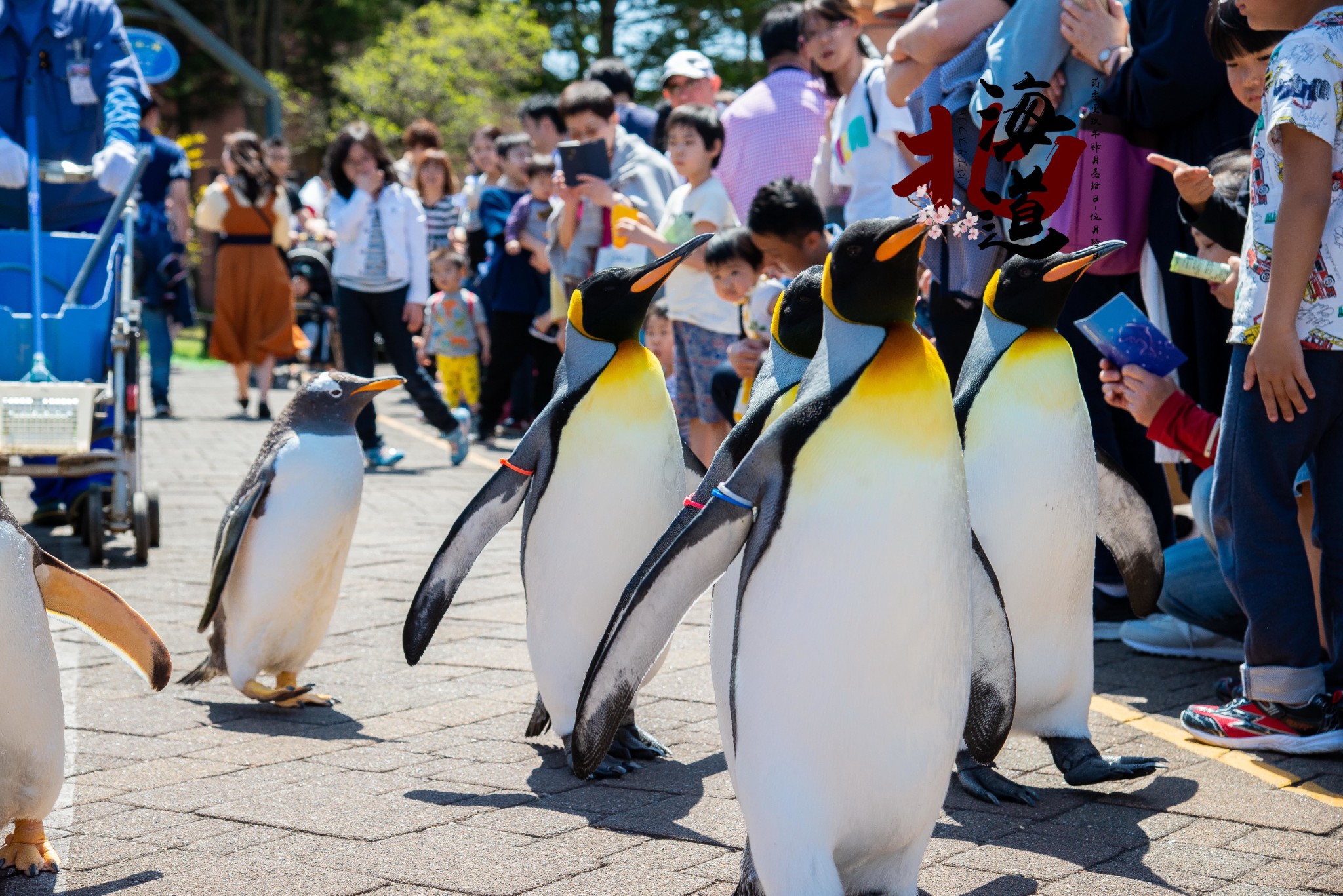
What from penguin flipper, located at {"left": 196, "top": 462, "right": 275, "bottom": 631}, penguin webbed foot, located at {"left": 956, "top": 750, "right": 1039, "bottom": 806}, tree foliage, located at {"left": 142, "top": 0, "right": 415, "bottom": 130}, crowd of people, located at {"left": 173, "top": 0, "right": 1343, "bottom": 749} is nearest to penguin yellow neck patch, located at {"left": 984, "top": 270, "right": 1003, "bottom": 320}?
crowd of people, located at {"left": 173, "top": 0, "right": 1343, "bottom": 749}

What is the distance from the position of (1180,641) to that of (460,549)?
229cm

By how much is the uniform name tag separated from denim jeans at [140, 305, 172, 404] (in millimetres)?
4906

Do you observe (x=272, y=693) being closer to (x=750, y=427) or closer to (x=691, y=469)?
(x=691, y=469)

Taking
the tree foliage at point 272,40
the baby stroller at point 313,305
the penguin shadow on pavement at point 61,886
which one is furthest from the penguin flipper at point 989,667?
the tree foliage at point 272,40

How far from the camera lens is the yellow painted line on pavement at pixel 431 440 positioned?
8.73 metres

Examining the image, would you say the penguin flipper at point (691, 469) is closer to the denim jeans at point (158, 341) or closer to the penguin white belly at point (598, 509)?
the penguin white belly at point (598, 509)

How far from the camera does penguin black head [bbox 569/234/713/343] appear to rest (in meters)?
3.04

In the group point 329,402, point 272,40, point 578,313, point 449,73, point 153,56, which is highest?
point 272,40

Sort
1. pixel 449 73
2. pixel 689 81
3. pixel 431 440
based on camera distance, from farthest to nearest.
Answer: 1. pixel 449 73
2. pixel 431 440
3. pixel 689 81

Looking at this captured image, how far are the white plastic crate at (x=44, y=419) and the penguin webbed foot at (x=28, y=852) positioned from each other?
2.76 m

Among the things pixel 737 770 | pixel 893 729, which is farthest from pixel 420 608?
pixel 893 729

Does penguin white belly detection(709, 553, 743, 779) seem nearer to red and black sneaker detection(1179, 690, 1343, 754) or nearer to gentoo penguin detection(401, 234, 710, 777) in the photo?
gentoo penguin detection(401, 234, 710, 777)

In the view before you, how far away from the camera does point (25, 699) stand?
8.18 ft

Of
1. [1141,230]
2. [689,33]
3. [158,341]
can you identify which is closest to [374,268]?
[158,341]
